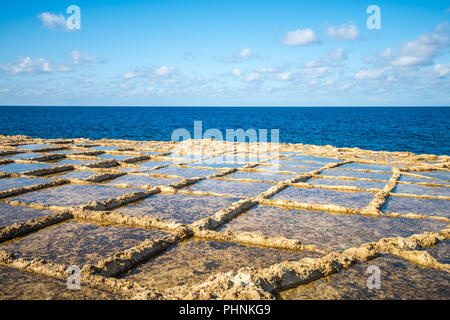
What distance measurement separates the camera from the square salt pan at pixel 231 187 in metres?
5.27

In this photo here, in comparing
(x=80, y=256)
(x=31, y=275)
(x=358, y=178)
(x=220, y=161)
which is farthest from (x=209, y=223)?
(x=220, y=161)

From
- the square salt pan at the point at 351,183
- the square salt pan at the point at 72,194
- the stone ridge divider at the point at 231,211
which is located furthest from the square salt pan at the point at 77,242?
the square salt pan at the point at 351,183

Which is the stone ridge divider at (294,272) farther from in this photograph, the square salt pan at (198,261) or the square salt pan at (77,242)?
the square salt pan at (77,242)

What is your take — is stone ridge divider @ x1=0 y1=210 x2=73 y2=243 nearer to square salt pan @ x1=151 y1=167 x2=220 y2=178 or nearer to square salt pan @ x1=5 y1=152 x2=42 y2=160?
square salt pan @ x1=151 y1=167 x2=220 y2=178

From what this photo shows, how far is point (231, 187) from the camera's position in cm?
564

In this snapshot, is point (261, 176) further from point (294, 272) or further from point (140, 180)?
point (294, 272)

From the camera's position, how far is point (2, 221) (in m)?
3.72

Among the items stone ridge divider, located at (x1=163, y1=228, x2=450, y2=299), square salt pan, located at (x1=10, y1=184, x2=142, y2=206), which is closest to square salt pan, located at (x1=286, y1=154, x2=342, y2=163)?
square salt pan, located at (x1=10, y1=184, x2=142, y2=206)

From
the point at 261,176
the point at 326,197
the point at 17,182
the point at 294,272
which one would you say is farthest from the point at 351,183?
the point at 17,182

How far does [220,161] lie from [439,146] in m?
23.9

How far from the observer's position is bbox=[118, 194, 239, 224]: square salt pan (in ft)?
13.2

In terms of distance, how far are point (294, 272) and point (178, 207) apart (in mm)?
2265
